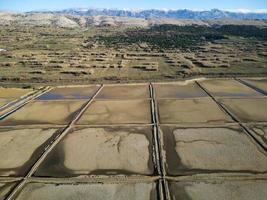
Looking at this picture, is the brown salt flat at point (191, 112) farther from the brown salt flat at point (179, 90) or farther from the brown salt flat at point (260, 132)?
the brown salt flat at point (260, 132)

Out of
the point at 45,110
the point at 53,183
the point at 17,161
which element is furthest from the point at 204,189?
the point at 45,110

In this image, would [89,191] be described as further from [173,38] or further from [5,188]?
[173,38]

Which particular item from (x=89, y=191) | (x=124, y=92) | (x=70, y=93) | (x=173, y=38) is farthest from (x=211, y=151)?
(x=173, y=38)

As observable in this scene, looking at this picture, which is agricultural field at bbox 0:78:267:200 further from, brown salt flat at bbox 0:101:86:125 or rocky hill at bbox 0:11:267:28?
rocky hill at bbox 0:11:267:28

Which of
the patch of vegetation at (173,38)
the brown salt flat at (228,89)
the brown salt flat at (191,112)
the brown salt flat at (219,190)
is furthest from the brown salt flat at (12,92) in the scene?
the patch of vegetation at (173,38)

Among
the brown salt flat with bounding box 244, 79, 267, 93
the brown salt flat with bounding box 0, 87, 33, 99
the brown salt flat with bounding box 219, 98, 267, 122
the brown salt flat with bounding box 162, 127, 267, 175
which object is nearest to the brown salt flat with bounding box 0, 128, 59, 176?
the brown salt flat with bounding box 162, 127, 267, 175

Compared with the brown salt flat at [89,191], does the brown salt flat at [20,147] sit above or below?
below
